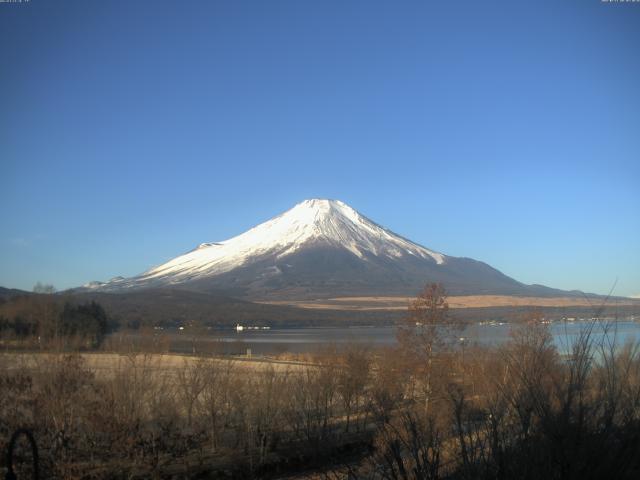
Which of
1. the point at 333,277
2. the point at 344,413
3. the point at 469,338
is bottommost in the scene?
the point at 344,413

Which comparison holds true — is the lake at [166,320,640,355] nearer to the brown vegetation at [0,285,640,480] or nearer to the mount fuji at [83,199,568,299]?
the brown vegetation at [0,285,640,480]

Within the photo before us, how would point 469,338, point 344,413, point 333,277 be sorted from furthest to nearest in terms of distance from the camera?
point 333,277, point 469,338, point 344,413

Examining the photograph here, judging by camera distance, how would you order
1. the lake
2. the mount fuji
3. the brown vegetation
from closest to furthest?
the brown vegetation < the lake < the mount fuji

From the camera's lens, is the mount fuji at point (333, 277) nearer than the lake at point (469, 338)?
No

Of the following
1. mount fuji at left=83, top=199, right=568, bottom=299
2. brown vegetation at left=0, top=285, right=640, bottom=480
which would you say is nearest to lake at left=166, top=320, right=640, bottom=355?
brown vegetation at left=0, top=285, right=640, bottom=480

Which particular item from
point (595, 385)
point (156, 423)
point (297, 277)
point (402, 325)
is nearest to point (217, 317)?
point (297, 277)

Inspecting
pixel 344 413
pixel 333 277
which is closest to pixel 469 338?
pixel 344 413

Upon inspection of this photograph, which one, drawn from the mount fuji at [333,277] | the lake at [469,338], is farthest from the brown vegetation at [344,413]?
the mount fuji at [333,277]

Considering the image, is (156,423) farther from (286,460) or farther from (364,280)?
(364,280)

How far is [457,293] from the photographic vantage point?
13562 centimetres

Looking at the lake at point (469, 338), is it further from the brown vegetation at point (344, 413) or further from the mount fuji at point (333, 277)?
the mount fuji at point (333, 277)

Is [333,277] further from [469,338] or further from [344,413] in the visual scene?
[344,413]

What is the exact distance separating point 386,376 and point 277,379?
424 centimetres

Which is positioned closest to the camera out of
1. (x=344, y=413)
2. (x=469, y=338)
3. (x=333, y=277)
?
(x=344, y=413)
